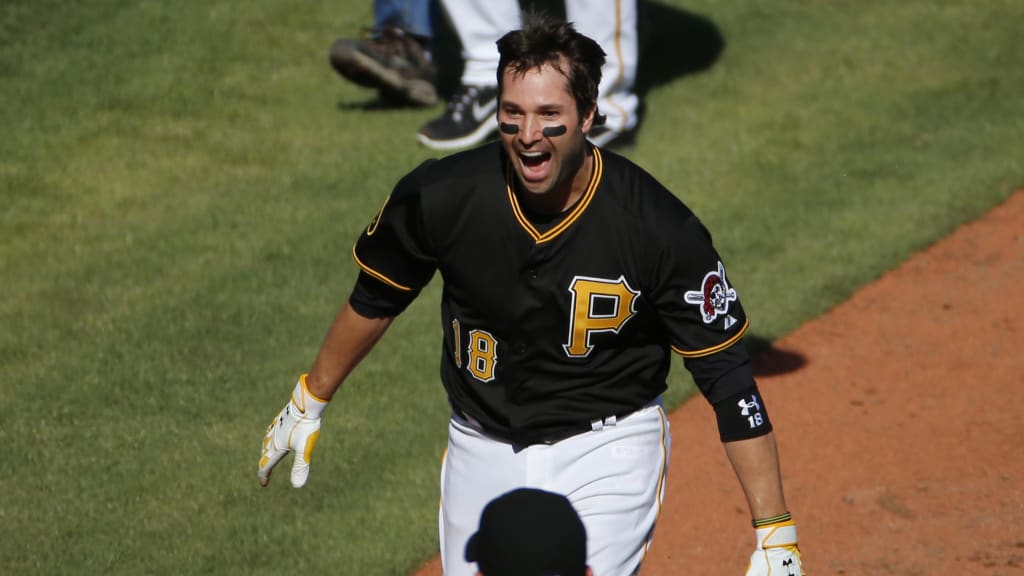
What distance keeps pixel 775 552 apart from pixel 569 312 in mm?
818

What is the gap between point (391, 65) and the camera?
930 centimetres

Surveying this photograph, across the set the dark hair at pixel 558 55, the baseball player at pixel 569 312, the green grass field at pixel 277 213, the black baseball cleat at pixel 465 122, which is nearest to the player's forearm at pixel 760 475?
the baseball player at pixel 569 312

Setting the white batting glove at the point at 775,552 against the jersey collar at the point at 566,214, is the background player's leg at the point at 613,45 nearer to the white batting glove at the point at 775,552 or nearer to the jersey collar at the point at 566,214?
the jersey collar at the point at 566,214

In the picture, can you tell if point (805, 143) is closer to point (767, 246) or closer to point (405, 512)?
point (767, 246)

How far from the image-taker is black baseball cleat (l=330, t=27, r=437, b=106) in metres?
9.05

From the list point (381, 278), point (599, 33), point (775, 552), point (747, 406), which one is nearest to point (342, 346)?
point (381, 278)

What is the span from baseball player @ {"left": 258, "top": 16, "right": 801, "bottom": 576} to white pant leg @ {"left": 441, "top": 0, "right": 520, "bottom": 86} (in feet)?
16.1

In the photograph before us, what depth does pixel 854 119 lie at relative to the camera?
30.6 ft

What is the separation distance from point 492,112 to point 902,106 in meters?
2.85

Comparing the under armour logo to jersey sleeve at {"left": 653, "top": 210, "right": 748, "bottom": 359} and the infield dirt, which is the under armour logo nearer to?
jersey sleeve at {"left": 653, "top": 210, "right": 748, "bottom": 359}

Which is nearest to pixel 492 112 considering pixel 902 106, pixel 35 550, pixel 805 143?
pixel 805 143

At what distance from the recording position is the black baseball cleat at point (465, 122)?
885 centimetres

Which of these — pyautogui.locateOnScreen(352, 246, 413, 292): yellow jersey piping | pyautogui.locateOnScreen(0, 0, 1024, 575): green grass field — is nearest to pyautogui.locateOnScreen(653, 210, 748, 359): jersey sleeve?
pyautogui.locateOnScreen(352, 246, 413, 292): yellow jersey piping

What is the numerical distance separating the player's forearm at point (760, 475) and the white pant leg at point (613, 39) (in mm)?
5249
